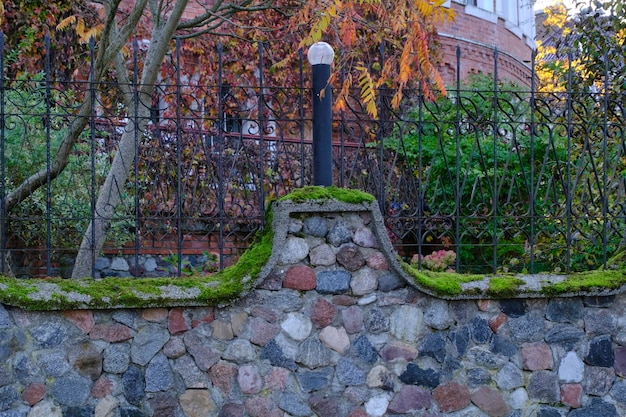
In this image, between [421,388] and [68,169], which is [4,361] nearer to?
[421,388]

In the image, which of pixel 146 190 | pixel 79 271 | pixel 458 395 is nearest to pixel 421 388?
pixel 458 395

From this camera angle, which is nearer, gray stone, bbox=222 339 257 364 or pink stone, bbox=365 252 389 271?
gray stone, bbox=222 339 257 364

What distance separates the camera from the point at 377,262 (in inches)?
190

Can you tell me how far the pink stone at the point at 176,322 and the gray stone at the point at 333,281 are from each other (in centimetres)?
84

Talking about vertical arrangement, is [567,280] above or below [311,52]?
below

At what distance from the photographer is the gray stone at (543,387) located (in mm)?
4965

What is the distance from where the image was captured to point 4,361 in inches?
170

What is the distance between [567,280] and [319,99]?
2.05 m

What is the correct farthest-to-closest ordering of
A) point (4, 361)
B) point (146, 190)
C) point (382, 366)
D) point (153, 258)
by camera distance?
1. point (153, 258)
2. point (146, 190)
3. point (382, 366)
4. point (4, 361)

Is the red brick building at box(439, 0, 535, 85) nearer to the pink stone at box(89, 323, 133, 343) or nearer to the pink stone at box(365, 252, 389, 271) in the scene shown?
the pink stone at box(365, 252, 389, 271)

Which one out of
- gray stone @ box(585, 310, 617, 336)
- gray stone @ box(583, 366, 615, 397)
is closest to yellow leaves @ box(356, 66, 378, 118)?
gray stone @ box(585, 310, 617, 336)

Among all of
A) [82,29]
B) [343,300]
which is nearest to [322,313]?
[343,300]

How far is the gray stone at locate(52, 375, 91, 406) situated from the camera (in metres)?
4.37

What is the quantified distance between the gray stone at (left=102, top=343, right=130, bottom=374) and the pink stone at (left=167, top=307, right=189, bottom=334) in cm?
28
